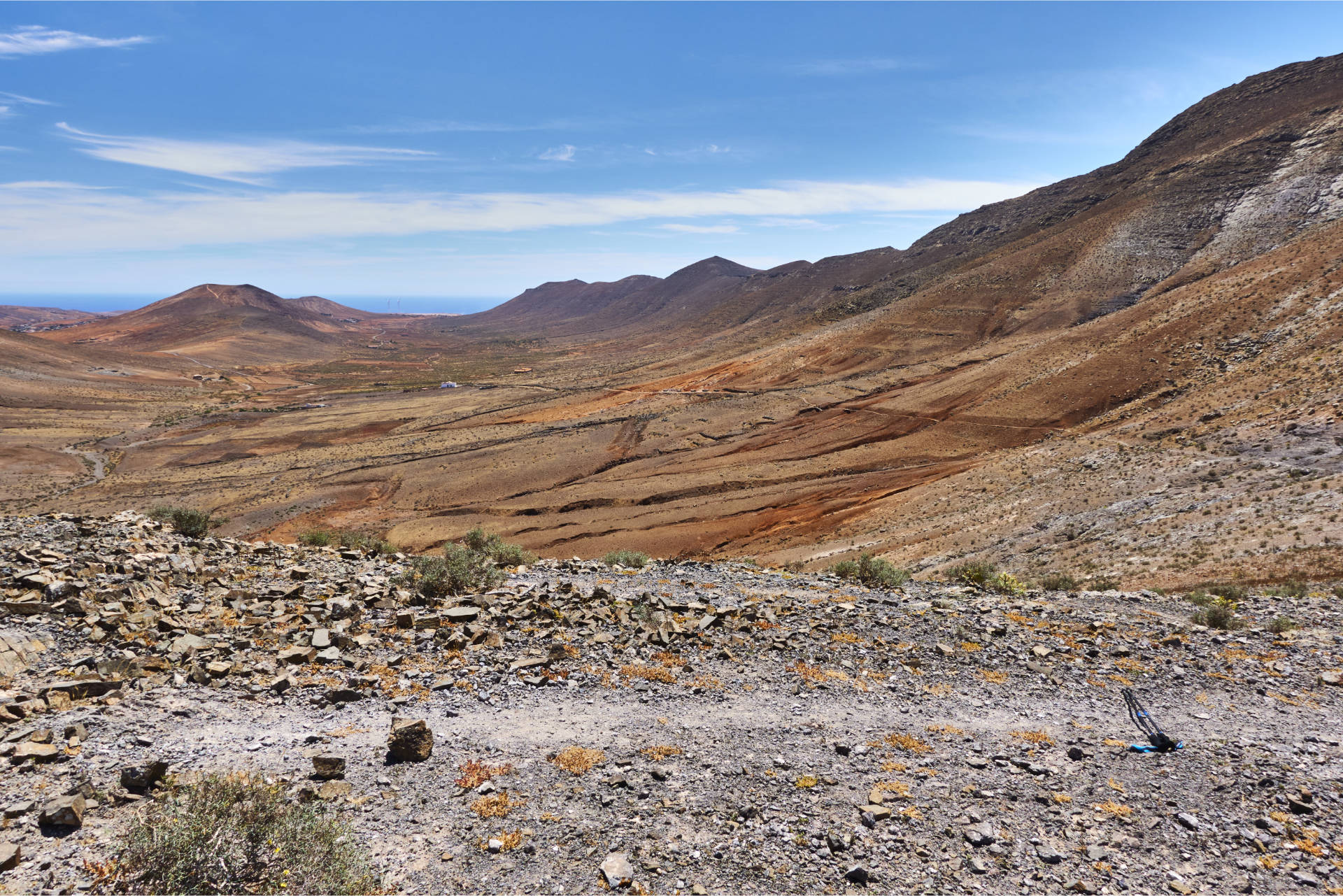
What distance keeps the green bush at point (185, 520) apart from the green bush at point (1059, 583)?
19330 mm

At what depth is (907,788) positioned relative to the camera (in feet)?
20.1

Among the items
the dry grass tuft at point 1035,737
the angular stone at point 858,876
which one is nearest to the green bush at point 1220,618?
the dry grass tuft at point 1035,737

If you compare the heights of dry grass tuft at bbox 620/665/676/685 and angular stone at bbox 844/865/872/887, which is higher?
dry grass tuft at bbox 620/665/676/685

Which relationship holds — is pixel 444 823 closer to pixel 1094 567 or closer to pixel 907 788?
pixel 907 788

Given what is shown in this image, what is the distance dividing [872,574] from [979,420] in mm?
25729

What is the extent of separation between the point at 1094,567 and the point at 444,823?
15.6 meters

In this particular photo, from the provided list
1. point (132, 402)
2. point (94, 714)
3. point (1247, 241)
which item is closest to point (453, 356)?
point (132, 402)

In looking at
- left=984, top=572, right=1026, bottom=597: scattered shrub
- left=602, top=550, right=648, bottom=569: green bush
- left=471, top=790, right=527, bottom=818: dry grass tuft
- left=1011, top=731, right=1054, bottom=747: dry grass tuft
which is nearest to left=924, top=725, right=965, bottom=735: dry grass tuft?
left=1011, top=731, right=1054, bottom=747: dry grass tuft

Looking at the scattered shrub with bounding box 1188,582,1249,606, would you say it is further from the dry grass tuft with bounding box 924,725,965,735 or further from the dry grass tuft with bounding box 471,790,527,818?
the dry grass tuft with bounding box 471,790,527,818

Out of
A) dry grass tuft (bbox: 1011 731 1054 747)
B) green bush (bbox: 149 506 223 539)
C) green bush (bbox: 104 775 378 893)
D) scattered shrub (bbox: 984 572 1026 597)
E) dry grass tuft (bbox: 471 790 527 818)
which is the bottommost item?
scattered shrub (bbox: 984 572 1026 597)

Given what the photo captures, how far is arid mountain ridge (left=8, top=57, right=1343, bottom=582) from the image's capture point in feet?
61.8

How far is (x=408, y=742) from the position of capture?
6.44 metres

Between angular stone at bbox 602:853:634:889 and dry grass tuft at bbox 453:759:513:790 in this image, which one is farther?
dry grass tuft at bbox 453:759:513:790

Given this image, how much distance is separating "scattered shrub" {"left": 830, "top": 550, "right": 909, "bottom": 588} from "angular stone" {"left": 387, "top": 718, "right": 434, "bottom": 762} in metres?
9.40
